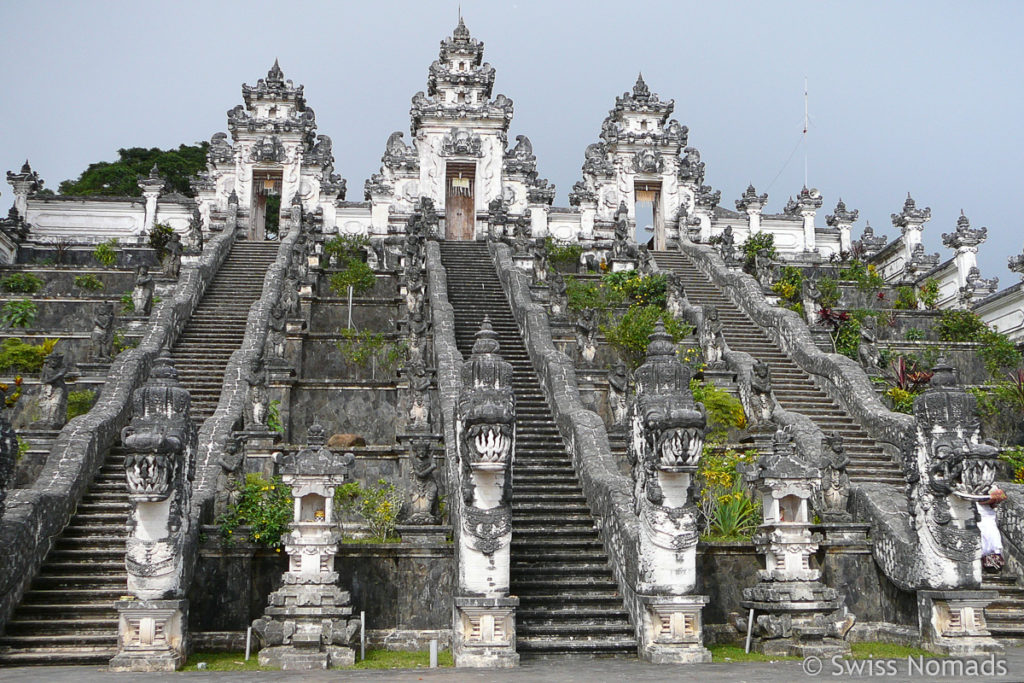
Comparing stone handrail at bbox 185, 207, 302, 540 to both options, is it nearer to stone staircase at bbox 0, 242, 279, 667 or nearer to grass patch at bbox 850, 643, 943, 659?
stone staircase at bbox 0, 242, 279, 667

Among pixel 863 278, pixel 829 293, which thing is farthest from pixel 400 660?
pixel 863 278

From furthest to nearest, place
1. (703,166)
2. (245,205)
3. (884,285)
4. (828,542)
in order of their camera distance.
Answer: (703,166)
(245,205)
(884,285)
(828,542)

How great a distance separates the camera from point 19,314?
2112 centimetres

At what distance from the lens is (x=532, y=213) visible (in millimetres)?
31531

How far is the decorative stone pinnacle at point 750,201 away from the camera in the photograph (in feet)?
113

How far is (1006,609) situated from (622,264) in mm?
16189

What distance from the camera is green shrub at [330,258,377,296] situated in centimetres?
2211

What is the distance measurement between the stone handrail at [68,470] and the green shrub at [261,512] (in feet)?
6.31

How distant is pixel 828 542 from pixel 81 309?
56.5ft

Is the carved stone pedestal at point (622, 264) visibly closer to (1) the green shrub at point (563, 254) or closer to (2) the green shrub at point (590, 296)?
(1) the green shrub at point (563, 254)

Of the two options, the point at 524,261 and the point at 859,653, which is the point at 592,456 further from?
the point at 524,261

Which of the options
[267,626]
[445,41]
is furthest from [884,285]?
[267,626]

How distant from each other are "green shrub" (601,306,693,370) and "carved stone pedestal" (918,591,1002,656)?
8.80 metres

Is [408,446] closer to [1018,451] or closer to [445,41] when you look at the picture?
[1018,451]
